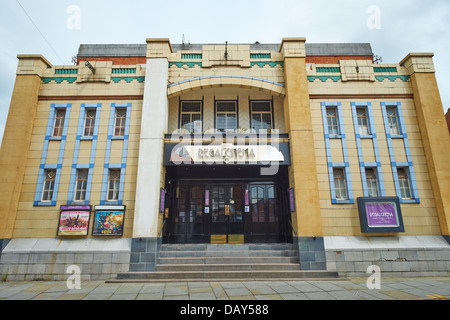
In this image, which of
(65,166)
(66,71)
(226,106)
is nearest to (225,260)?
(226,106)

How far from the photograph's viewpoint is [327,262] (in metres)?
9.67

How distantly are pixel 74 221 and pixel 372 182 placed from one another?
533 inches

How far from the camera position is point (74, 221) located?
1008 centimetres

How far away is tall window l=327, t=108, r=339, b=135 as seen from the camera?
1150cm

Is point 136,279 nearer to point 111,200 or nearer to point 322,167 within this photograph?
point 111,200

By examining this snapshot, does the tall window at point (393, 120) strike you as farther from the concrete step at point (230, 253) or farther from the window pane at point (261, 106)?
the concrete step at point (230, 253)

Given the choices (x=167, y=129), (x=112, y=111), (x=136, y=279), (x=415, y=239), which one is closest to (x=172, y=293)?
(x=136, y=279)

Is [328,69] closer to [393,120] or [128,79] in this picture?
[393,120]

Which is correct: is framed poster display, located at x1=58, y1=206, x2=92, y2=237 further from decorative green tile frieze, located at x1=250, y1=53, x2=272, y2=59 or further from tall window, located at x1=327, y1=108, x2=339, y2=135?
tall window, located at x1=327, y1=108, x2=339, y2=135

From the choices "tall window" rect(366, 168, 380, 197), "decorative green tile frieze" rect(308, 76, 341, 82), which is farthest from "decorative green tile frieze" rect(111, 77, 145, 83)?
"tall window" rect(366, 168, 380, 197)

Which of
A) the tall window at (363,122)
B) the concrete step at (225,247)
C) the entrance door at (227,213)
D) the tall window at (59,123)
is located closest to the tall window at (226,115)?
the entrance door at (227,213)

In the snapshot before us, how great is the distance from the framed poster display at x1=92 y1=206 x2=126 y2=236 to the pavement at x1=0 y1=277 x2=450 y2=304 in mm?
1920

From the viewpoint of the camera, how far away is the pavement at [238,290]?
6.99 meters

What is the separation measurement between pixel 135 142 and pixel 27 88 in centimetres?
593
